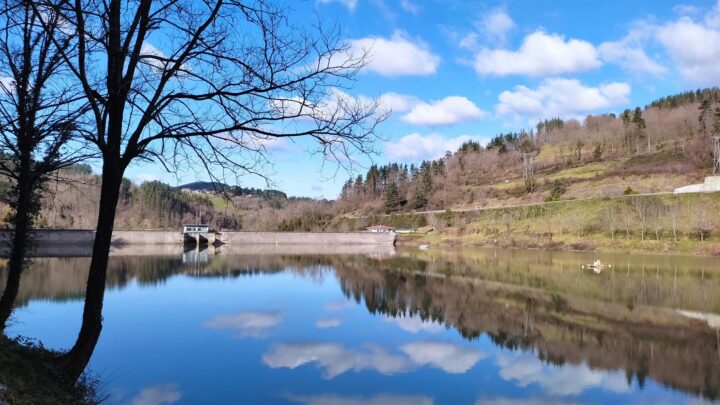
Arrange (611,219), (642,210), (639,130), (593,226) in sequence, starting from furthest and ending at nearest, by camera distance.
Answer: (639,130) < (593,226) < (611,219) < (642,210)

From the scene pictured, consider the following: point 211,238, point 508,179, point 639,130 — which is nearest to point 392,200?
point 508,179

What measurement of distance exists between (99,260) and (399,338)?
462 inches

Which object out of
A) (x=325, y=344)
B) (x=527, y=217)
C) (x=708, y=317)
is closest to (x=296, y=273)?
(x=325, y=344)

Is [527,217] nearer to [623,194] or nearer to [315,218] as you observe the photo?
[623,194]

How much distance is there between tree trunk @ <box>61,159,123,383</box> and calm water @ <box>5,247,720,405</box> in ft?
13.0

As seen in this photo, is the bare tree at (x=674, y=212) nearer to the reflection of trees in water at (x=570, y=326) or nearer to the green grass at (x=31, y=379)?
the reflection of trees in water at (x=570, y=326)

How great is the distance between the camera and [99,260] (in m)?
6.36

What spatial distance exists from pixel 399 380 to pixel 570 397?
3.76 metres

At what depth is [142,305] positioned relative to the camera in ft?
73.3

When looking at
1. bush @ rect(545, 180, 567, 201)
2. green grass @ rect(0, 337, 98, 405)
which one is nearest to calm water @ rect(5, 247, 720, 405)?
green grass @ rect(0, 337, 98, 405)

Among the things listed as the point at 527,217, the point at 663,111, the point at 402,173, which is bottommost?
the point at 527,217

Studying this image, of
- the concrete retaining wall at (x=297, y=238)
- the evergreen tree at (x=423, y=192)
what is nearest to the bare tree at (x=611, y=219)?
the concrete retaining wall at (x=297, y=238)

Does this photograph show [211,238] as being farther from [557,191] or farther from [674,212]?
[674,212]

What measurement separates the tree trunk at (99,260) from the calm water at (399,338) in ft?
13.0
